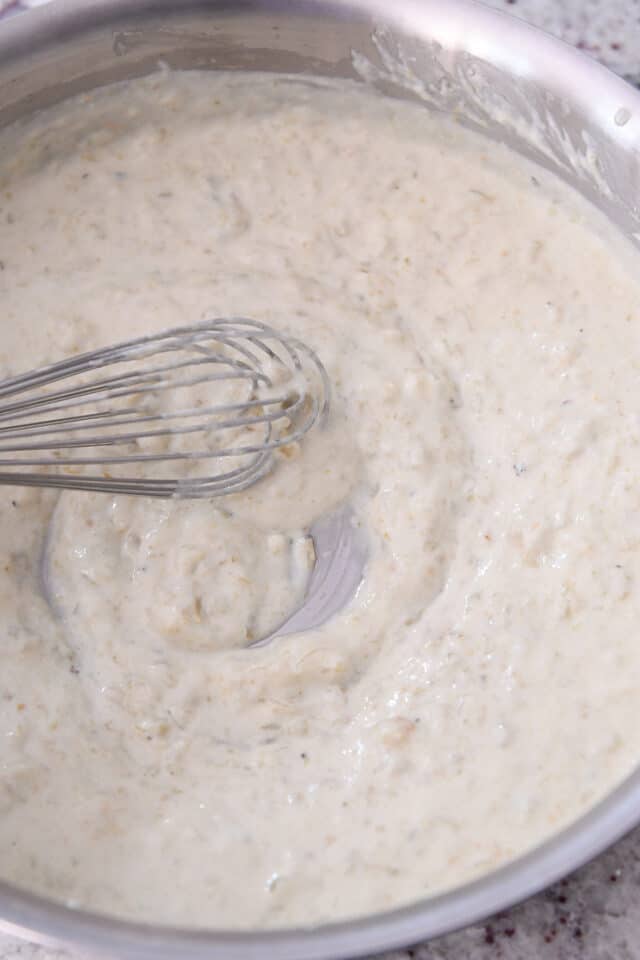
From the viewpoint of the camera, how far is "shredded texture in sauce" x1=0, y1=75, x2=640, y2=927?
1327 millimetres

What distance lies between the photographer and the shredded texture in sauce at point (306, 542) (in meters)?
1.33

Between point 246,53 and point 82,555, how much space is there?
87 centimetres

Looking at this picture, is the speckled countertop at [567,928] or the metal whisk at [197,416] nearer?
the speckled countertop at [567,928]

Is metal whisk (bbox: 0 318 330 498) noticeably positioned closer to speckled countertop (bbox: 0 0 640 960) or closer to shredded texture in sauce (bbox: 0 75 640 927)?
shredded texture in sauce (bbox: 0 75 640 927)

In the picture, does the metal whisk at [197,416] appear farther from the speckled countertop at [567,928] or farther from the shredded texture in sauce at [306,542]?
the speckled countertop at [567,928]

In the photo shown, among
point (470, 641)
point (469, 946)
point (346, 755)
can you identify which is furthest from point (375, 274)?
point (469, 946)

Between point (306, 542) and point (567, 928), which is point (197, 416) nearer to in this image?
point (306, 542)

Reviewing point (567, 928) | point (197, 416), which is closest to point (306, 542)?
point (197, 416)

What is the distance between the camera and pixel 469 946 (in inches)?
50.9

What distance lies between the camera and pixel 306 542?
1.68 metres

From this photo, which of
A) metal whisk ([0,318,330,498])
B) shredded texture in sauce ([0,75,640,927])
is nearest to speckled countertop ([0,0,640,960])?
shredded texture in sauce ([0,75,640,927])

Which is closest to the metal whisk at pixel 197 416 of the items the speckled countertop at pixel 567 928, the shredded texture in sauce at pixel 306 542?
the shredded texture in sauce at pixel 306 542

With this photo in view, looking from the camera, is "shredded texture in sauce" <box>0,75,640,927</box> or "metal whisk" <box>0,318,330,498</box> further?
"metal whisk" <box>0,318,330,498</box>

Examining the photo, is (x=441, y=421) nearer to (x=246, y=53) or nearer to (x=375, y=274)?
(x=375, y=274)
